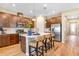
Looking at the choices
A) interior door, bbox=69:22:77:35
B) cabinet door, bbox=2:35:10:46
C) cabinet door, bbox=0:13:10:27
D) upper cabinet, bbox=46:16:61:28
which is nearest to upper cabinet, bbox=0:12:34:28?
cabinet door, bbox=0:13:10:27

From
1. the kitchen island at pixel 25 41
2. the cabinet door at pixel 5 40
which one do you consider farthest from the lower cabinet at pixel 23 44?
the cabinet door at pixel 5 40

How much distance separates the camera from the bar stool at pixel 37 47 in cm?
264

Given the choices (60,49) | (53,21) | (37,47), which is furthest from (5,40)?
(60,49)

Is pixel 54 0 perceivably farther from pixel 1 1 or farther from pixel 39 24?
pixel 1 1

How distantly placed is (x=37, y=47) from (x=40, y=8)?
95cm

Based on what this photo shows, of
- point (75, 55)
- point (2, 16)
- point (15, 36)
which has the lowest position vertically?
point (75, 55)

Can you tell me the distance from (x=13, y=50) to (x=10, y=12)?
35.5 inches

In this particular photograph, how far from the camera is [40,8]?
262 centimetres

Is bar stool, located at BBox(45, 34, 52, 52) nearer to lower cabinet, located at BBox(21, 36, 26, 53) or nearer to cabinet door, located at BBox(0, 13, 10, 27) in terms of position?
lower cabinet, located at BBox(21, 36, 26, 53)

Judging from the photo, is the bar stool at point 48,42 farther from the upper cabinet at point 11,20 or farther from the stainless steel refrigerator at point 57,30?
the upper cabinet at point 11,20

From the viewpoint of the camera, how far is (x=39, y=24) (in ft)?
8.71

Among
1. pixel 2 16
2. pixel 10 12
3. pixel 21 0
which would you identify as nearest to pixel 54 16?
pixel 21 0

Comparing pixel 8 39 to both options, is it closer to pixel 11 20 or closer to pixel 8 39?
pixel 8 39

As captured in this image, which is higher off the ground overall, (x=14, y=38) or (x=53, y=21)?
(x=53, y=21)
